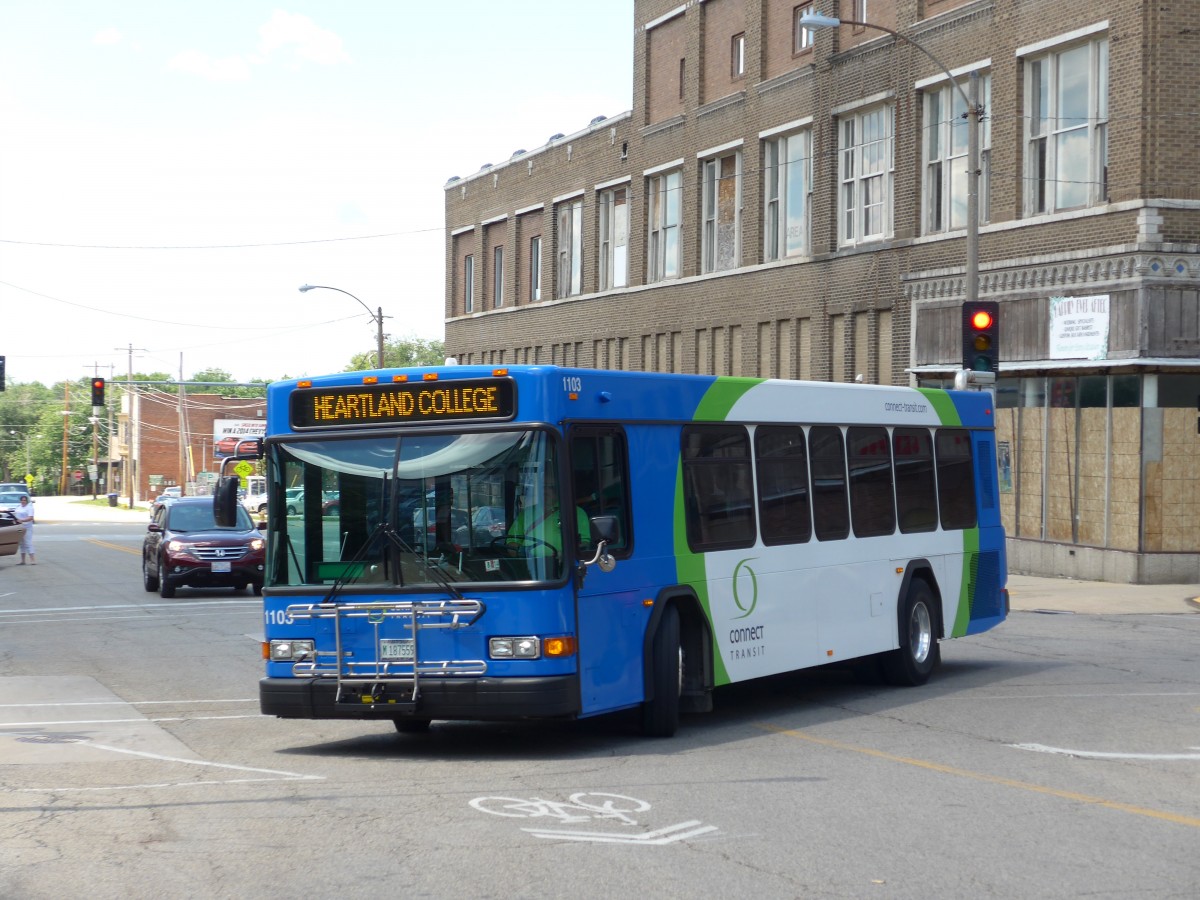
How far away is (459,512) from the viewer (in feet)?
34.5

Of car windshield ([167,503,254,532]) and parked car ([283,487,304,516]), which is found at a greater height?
parked car ([283,487,304,516])

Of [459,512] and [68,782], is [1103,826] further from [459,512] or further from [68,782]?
[68,782]

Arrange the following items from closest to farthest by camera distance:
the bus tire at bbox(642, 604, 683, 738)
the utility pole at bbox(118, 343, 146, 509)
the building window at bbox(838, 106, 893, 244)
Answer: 1. the bus tire at bbox(642, 604, 683, 738)
2. the building window at bbox(838, 106, 893, 244)
3. the utility pole at bbox(118, 343, 146, 509)

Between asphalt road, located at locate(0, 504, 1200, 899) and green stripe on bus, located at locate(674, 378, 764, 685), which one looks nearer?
asphalt road, located at locate(0, 504, 1200, 899)

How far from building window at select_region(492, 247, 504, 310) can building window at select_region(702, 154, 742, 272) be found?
13.6 m

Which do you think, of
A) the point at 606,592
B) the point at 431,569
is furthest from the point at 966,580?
the point at 431,569

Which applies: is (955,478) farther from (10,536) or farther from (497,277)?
(497,277)

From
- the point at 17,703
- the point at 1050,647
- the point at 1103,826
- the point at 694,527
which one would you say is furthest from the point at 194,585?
the point at 1103,826

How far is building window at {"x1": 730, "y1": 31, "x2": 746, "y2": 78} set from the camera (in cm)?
4088

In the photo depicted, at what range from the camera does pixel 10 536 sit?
38.3 meters

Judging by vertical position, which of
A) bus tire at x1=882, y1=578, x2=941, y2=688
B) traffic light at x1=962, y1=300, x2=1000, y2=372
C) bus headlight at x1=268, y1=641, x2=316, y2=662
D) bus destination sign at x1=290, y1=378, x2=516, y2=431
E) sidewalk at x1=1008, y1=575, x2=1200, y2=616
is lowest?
sidewalk at x1=1008, y1=575, x2=1200, y2=616

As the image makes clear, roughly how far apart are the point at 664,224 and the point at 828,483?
31215 mm

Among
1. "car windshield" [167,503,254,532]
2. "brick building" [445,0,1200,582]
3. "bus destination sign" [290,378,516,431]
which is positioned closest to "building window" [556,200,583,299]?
"brick building" [445,0,1200,582]

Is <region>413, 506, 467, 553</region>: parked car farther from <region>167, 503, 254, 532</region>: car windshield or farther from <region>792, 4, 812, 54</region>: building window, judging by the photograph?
<region>792, 4, 812, 54</region>: building window
